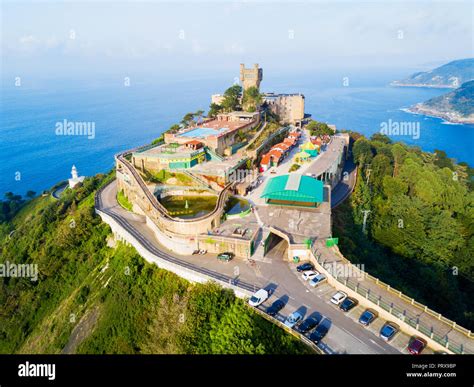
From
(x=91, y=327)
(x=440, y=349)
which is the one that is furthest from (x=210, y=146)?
(x=440, y=349)

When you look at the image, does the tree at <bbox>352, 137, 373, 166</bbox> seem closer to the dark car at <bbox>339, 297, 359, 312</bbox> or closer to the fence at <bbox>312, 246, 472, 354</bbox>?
the fence at <bbox>312, 246, 472, 354</bbox>

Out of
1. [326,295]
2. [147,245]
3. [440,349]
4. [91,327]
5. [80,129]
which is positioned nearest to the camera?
[440,349]

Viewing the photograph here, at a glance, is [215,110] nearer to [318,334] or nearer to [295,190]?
[295,190]

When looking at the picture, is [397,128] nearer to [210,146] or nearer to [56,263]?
[210,146]

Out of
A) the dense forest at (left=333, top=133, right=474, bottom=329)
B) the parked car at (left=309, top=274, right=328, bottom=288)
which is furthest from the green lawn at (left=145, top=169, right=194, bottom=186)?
the parked car at (left=309, top=274, right=328, bottom=288)

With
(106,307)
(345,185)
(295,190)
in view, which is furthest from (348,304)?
(345,185)

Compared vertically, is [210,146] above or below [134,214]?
above
